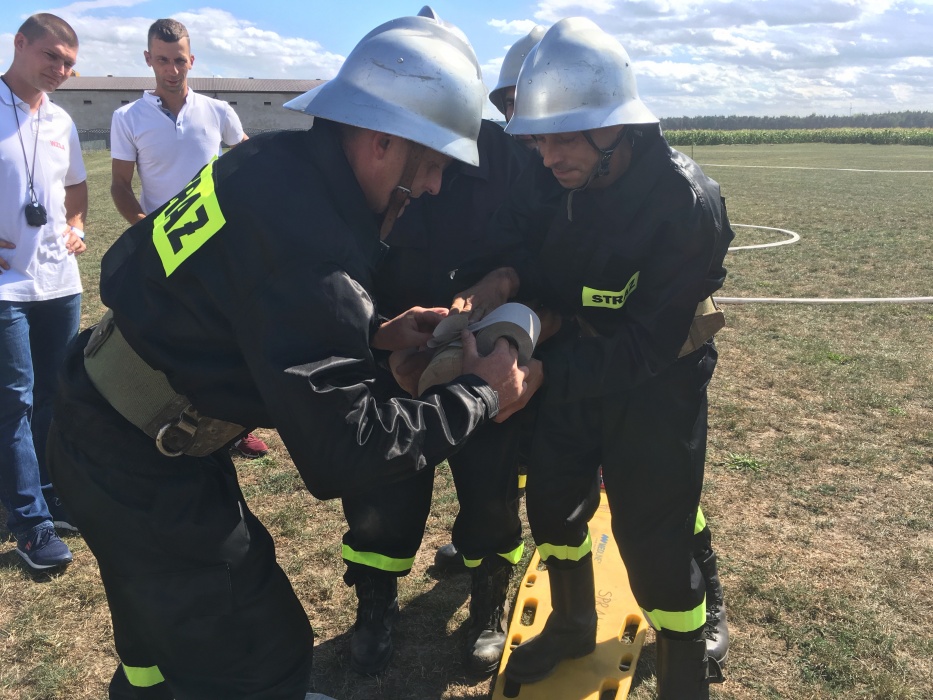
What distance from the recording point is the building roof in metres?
67.4

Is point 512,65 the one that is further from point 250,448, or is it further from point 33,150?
point 250,448

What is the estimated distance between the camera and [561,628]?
3.13 m

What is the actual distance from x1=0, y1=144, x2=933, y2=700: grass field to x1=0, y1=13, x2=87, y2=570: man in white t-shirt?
0.35 metres

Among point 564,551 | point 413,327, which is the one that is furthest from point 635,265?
point 564,551

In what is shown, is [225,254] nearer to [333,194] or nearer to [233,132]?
[333,194]

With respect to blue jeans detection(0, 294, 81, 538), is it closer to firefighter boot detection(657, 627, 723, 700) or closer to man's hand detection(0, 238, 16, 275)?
man's hand detection(0, 238, 16, 275)

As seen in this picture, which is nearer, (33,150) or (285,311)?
(285,311)

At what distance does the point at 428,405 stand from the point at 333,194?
59cm

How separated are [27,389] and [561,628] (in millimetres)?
2975

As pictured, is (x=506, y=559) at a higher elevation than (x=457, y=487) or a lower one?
lower

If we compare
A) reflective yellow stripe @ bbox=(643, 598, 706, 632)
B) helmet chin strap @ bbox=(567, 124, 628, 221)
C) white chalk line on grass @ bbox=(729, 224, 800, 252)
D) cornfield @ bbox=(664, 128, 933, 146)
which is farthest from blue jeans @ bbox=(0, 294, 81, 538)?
cornfield @ bbox=(664, 128, 933, 146)

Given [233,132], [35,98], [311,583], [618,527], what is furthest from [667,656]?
[233,132]

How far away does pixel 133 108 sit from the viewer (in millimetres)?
4980

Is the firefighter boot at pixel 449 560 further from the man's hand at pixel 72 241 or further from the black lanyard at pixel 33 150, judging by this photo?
the black lanyard at pixel 33 150
